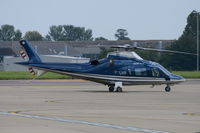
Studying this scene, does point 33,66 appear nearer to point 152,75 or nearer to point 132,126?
point 152,75

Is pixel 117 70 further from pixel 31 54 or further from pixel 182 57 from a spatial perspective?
pixel 182 57

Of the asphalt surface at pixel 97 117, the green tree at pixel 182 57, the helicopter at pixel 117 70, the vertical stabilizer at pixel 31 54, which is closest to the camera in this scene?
the asphalt surface at pixel 97 117

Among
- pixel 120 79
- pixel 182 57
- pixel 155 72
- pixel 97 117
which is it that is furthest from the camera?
pixel 182 57

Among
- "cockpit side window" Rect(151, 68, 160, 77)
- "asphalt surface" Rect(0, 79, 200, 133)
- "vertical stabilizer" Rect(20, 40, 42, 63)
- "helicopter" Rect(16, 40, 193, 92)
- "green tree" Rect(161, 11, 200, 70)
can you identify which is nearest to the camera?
"asphalt surface" Rect(0, 79, 200, 133)

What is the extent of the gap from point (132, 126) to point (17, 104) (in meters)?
9.93

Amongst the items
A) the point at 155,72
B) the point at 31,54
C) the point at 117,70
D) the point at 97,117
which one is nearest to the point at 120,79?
the point at 117,70

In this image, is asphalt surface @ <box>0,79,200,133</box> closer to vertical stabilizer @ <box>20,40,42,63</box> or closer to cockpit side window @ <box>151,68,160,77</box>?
cockpit side window @ <box>151,68,160,77</box>

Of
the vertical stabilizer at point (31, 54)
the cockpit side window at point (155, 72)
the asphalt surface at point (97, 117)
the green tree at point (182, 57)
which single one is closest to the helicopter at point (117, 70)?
the cockpit side window at point (155, 72)

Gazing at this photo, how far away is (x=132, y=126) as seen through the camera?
1897 cm

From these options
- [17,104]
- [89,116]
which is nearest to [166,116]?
[89,116]

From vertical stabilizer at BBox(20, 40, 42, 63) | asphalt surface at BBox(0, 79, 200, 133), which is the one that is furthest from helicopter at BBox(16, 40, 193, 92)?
asphalt surface at BBox(0, 79, 200, 133)

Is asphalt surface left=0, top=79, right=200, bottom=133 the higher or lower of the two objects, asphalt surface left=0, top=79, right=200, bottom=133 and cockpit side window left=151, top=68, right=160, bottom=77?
the lower

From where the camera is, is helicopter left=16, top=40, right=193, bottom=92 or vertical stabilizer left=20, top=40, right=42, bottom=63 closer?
helicopter left=16, top=40, right=193, bottom=92

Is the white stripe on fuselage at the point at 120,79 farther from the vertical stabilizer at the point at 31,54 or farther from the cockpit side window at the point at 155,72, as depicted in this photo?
the vertical stabilizer at the point at 31,54
